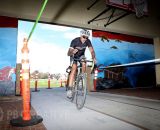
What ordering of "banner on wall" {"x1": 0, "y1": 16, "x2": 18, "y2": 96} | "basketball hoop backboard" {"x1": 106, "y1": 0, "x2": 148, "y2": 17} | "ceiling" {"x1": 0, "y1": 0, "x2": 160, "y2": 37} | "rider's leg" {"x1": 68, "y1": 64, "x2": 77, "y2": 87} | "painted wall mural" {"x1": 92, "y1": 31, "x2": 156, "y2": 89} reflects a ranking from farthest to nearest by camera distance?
"painted wall mural" {"x1": 92, "y1": 31, "x2": 156, "y2": 89}
"basketball hoop backboard" {"x1": 106, "y1": 0, "x2": 148, "y2": 17}
"ceiling" {"x1": 0, "y1": 0, "x2": 160, "y2": 37}
"banner on wall" {"x1": 0, "y1": 16, "x2": 18, "y2": 96}
"rider's leg" {"x1": 68, "y1": 64, "x2": 77, "y2": 87}

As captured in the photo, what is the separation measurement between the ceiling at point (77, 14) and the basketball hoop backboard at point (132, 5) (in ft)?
4.81

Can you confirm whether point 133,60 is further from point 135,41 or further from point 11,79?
point 11,79

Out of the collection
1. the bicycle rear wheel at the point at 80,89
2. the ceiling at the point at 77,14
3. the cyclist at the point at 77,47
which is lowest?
the bicycle rear wheel at the point at 80,89

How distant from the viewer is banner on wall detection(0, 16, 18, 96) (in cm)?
658

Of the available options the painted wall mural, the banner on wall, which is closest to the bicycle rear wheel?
the banner on wall

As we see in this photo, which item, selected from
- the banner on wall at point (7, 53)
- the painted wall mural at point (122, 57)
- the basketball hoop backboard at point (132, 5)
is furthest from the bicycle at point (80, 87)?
the painted wall mural at point (122, 57)

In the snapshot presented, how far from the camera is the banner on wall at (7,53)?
6.58 meters

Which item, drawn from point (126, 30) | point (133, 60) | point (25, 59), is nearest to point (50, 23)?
point (126, 30)

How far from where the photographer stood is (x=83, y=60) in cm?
318

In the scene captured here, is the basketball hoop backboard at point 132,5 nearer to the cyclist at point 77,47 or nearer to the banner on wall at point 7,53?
the cyclist at point 77,47

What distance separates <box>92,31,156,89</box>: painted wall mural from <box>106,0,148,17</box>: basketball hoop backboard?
1.93 m

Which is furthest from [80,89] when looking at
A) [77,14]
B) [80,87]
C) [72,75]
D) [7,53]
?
[77,14]

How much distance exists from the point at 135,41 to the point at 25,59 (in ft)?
29.1

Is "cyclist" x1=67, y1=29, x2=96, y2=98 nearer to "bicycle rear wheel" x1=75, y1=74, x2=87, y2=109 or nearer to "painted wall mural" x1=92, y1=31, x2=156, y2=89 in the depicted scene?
"bicycle rear wheel" x1=75, y1=74, x2=87, y2=109
